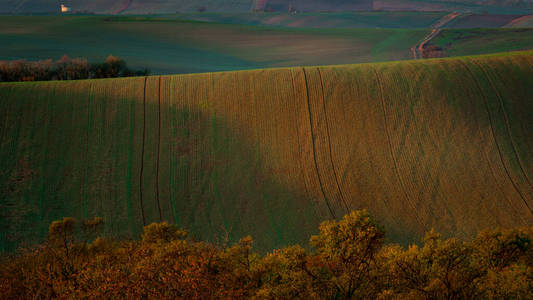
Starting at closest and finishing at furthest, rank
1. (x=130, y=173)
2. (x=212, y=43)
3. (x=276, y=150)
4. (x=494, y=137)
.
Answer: (x=130, y=173)
(x=276, y=150)
(x=494, y=137)
(x=212, y=43)

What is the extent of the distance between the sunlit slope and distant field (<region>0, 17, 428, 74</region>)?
34700 mm

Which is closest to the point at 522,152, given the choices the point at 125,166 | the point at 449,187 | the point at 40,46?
the point at 449,187

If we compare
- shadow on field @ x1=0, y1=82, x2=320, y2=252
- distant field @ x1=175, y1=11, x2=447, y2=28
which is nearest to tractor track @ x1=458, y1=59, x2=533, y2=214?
shadow on field @ x1=0, y1=82, x2=320, y2=252

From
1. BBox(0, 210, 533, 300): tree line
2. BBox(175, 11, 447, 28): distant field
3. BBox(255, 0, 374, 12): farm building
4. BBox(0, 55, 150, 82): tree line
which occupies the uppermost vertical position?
BBox(255, 0, 374, 12): farm building

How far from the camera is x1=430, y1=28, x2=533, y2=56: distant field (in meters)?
75.6

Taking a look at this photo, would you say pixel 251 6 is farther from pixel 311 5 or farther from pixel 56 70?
pixel 56 70

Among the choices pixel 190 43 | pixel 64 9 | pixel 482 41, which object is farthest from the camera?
pixel 64 9

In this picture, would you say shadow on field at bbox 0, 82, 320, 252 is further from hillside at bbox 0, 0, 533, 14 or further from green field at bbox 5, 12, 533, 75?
hillside at bbox 0, 0, 533, 14

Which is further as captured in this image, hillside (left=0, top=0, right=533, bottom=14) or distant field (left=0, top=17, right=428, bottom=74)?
hillside (left=0, top=0, right=533, bottom=14)

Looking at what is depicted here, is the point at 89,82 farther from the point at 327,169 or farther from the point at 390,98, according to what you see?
the point at 390,98

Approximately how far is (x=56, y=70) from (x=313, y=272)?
49.5 m

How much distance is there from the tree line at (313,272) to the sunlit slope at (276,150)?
1036 centimetres

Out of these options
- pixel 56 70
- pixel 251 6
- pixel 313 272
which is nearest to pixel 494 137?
pixel 313 272

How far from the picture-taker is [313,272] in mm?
15484
